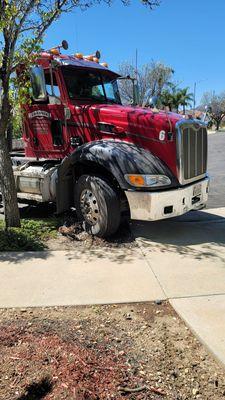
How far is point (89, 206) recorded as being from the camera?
6.49 meters

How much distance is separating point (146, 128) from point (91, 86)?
6.02 feet

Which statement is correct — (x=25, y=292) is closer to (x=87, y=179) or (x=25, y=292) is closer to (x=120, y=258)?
(x=120, y=258)

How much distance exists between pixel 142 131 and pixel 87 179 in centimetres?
111

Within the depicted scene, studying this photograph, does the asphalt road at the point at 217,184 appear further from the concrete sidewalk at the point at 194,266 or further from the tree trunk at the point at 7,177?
the tree trunk at the point at 7,177

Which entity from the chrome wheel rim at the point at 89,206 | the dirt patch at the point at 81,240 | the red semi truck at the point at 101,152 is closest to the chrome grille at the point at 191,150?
the red semi truck at the point at 101,152

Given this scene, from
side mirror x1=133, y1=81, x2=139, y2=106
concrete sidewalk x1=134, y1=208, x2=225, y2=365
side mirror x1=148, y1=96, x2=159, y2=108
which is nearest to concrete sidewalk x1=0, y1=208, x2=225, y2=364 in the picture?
concrete sidewalk x1=134, y1=208, x2=225, y2=365

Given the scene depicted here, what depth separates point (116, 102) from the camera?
307 inches

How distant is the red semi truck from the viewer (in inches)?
235

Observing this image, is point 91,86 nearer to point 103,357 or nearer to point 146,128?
point 146,128

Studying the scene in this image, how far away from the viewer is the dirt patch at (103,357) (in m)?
2.81

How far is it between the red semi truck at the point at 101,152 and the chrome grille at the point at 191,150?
0.01 m

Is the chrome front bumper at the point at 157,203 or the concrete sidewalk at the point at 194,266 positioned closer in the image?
the concrete sidewalk at the point at 194,266

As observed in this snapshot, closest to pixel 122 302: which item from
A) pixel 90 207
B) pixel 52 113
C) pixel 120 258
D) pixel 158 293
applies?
pixel 158 293

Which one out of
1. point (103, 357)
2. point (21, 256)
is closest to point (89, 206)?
point (21, 256)
